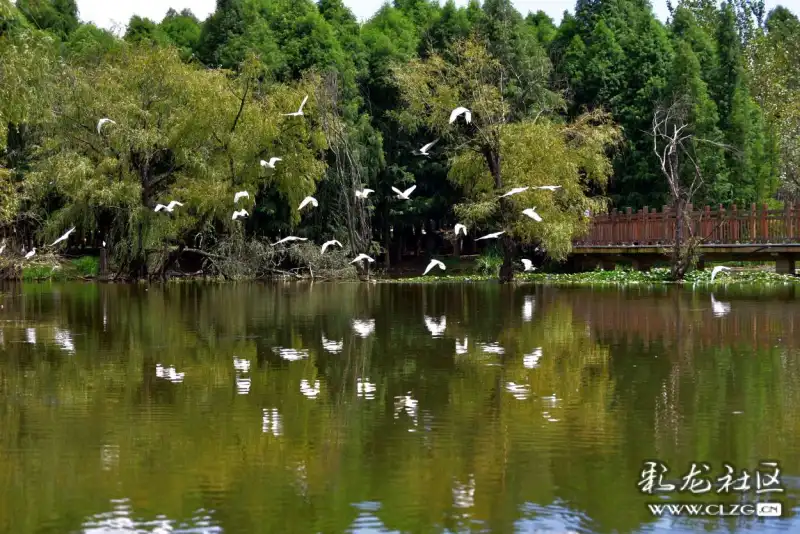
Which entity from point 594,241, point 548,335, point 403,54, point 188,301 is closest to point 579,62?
point 403,54

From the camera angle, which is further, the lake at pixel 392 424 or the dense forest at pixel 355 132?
the dense forest at pixel 355 132

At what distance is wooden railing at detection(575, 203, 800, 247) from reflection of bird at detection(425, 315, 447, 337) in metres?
14.8

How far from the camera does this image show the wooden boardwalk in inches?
1281

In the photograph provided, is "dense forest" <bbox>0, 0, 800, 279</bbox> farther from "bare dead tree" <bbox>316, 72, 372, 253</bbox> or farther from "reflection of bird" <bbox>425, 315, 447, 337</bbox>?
"reflection of bird" <bbox>425, 315, 447, 337</bbox>

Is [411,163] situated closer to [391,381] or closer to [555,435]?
[391,381]

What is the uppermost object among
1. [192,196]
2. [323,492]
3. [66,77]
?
[66,77]


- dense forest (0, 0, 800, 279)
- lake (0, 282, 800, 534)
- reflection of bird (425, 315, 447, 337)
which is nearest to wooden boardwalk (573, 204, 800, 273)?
dense forest (0, 0, 800, 279)

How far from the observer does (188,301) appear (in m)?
26.4

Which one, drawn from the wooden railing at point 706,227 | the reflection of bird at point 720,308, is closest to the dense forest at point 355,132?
the wooden railing at point 706,227

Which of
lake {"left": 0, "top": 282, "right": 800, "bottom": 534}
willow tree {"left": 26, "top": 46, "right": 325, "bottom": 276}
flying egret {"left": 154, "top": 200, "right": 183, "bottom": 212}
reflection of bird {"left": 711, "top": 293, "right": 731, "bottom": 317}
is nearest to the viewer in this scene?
lake {"left": 0, "top": 282, "right": 800, "bottom": 534}

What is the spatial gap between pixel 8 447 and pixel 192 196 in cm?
2649

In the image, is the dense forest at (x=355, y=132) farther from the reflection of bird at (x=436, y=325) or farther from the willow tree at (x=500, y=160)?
Answer: the reflection of bird at (x=436, y=325)

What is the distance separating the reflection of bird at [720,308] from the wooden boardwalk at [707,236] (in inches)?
352

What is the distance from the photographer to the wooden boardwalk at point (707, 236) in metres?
32.5
